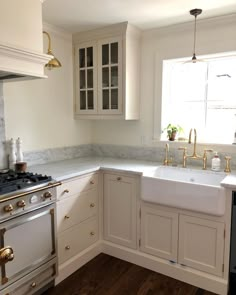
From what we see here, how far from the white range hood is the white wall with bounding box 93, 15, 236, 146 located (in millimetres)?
1284

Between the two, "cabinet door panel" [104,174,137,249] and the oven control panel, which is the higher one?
the oven control panel

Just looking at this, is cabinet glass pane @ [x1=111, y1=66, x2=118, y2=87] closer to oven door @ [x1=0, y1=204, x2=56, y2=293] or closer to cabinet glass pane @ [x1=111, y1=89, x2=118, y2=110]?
cabinet glass pane @ [x1=111, y1=89, x2=118, y2=110]

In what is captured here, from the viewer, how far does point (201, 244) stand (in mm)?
2176

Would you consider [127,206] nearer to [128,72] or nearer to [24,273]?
[24,273]

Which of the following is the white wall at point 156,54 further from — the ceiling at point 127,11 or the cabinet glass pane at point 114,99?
the cabinet glass pane at point 114,99

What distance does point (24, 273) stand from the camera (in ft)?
6.23

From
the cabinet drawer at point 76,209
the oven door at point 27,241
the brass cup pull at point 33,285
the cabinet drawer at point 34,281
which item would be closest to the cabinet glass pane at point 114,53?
the cabinet drawer at point 76,209

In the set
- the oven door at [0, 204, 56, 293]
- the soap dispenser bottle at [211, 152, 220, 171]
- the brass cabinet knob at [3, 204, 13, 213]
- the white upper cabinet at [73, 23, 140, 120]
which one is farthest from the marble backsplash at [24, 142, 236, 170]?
the brass cabinet knob at [3, 204, 13, 213]

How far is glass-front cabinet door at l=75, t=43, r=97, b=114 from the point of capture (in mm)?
2980

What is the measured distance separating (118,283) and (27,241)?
91 centimetres

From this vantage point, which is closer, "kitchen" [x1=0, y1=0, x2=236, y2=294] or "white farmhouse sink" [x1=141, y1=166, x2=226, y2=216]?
"white farmhouse sink" [x1=141, y1=166, x2=226, y2=216]

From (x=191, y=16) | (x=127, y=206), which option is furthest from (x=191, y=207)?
(x=191, y=16)

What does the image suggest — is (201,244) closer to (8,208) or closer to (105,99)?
(8,208)

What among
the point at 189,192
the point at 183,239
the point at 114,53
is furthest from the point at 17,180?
the point at 114,53
